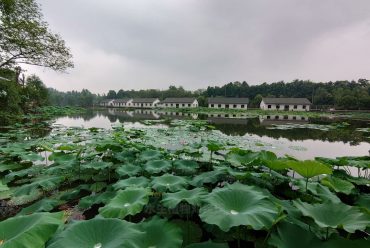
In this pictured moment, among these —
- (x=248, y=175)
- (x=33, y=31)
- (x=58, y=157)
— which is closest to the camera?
(x=248, y=175)

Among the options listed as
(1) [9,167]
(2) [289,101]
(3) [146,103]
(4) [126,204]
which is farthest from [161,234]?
(3) [146,103]

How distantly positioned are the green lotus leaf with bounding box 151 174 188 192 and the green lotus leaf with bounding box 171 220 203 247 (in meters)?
0.50

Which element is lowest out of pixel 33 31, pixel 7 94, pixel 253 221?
pixel 253 221

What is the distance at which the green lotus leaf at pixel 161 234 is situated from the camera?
230 cm

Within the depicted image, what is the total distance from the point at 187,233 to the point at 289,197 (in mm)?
2000

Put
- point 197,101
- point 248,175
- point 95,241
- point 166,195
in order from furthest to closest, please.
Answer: point 197,101 → point 248,175 → point 166,195 → point 95,241

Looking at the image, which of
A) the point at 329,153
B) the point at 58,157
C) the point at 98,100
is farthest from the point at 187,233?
the point at 98,100

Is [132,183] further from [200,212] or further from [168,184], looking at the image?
[200,212]

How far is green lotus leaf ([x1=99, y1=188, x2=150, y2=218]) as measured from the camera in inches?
104

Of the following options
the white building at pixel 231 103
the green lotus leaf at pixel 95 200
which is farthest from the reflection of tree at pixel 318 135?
the white building at pixel 231 103

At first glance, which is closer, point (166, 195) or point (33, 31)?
point (166, 195)

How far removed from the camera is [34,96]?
31.6m

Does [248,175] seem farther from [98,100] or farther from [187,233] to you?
[98,100]

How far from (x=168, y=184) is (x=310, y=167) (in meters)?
2.02
